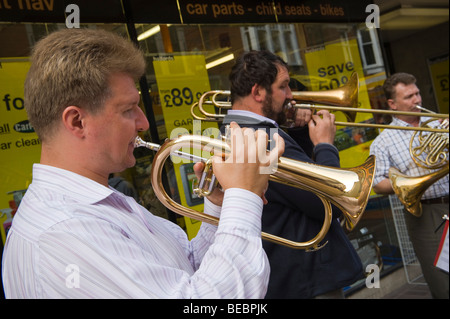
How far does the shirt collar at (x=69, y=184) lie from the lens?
51.0 inches

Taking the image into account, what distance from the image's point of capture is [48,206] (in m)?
1.22

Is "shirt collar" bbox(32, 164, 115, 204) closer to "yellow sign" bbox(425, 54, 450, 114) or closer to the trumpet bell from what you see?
the trumpet bell

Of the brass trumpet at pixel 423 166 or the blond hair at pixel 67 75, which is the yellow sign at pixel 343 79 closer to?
the brass trumpet at pixel 423 166

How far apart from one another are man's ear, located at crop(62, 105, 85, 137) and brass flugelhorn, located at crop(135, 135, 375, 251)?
313mm

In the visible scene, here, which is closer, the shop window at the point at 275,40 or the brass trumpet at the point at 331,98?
the brass trumpet at the point at 331,98

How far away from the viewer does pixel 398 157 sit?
383 cm

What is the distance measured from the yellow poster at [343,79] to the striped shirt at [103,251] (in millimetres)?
3669

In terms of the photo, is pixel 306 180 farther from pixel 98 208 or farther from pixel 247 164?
pixel 98 208

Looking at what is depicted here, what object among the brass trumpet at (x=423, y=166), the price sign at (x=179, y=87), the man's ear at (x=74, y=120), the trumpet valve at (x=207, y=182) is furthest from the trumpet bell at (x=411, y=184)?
the man's ear at (x=74, y=120)

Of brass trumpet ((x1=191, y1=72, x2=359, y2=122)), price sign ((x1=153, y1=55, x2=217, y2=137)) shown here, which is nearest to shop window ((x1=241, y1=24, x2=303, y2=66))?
price sign ((x1=153, y1=55, x2=217, y2=137))

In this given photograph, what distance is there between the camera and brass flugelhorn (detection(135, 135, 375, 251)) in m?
1.67

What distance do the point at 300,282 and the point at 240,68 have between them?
1304 millimetres
